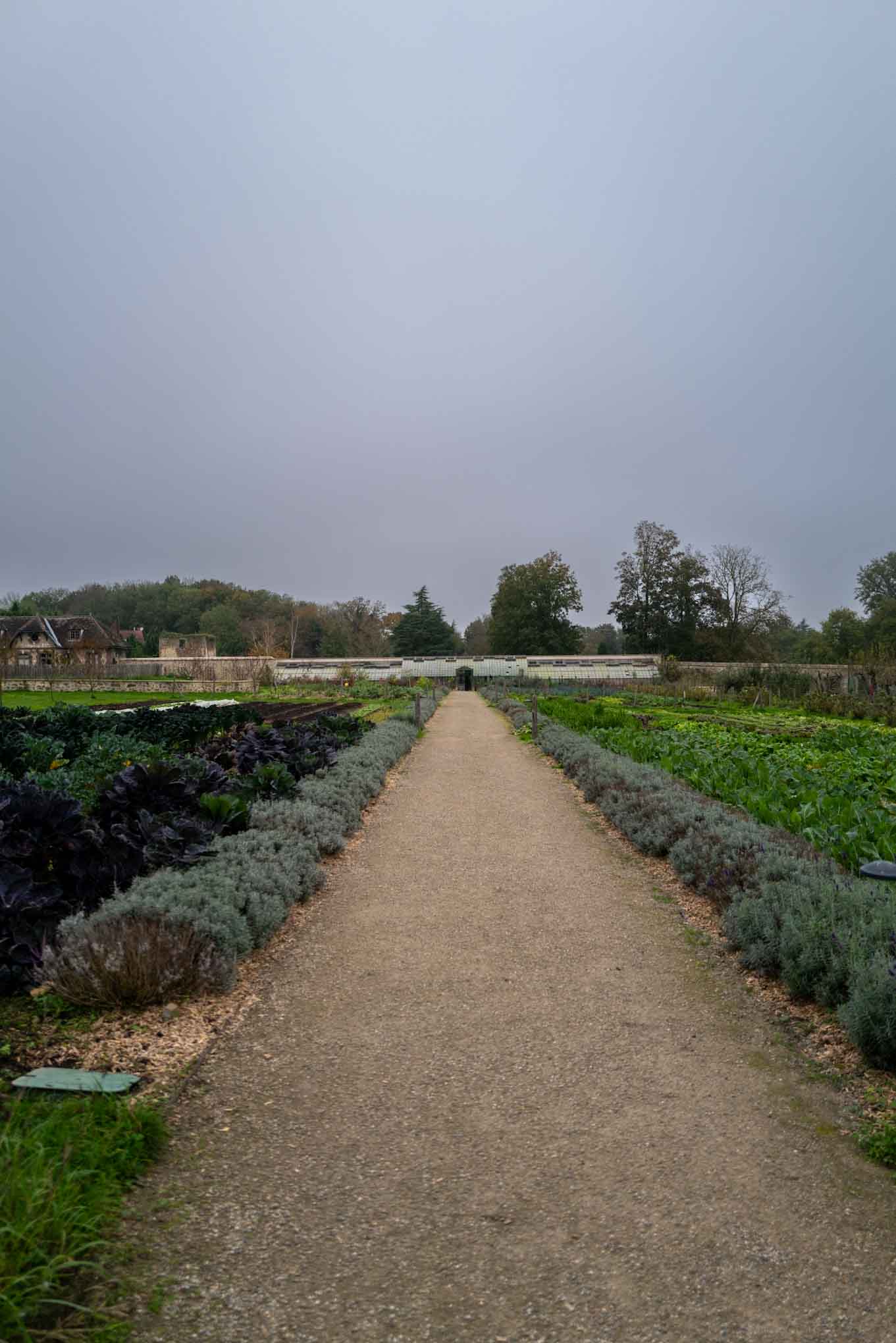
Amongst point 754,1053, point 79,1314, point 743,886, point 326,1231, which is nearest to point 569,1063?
point 754,1053

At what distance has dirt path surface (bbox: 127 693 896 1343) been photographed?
2.18 metres

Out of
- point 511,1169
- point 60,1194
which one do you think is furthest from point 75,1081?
point 511,1169

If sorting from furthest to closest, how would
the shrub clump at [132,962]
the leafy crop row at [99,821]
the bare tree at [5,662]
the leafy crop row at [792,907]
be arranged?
1. the bare tree at [5,662]
2. the leafy crop row at [99,821]
3. the shrub clump at [132,962]
4. the leafy crop row at [792,907]

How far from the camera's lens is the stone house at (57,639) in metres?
55.2

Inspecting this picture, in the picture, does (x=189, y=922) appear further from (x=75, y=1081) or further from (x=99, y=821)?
(x=99, y=821)

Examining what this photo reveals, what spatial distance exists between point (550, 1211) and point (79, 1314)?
4.36 feet

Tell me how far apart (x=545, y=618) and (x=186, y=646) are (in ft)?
87.7

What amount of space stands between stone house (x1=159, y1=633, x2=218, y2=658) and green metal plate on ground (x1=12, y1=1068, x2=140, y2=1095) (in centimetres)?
5687

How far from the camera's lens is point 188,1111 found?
3.18m

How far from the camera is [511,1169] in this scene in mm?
2820

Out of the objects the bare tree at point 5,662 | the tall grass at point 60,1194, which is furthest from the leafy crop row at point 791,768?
the bare tree at point 5,662

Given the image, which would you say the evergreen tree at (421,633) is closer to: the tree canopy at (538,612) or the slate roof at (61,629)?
the tree canopy at (538,612)

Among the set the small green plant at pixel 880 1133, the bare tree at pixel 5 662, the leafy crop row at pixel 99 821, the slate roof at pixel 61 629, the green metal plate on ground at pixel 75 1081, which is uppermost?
the slate roof at pixel 61 629

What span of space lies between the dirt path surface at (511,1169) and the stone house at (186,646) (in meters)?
56.2
